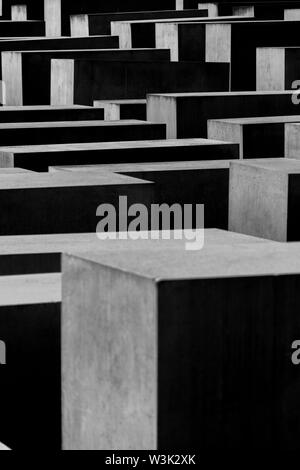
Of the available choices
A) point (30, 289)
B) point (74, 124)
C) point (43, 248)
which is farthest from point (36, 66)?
point (30, 289)

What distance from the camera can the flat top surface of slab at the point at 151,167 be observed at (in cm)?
1200

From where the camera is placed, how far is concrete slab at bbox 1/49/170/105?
20.8 meters

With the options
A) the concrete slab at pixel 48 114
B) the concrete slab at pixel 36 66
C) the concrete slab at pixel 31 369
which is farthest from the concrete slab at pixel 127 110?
the concrete slab at pixel 31 369

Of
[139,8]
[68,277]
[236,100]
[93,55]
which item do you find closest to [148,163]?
[236,100]

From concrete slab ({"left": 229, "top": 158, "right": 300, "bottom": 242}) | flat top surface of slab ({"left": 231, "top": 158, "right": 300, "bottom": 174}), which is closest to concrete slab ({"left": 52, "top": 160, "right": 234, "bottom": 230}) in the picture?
concrete slab ({"left": 229, "top": 158, "right": 300, "bottom": 242})

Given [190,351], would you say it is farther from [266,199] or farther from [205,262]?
[266,199]

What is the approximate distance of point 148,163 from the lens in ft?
41.9

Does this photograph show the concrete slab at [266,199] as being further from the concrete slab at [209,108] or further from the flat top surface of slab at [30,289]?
the concrete slab at [209,108]

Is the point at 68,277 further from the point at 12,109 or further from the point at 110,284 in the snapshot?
the point at 12,109

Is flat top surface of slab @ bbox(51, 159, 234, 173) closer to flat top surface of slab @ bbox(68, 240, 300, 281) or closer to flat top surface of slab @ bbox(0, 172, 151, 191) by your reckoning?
flat top surface of slab @ bbox(0, 172, 151, 191)

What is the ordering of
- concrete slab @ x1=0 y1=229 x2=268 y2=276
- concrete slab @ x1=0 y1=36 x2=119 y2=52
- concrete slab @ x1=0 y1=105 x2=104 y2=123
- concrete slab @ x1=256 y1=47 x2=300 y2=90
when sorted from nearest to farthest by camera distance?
concrete slab @ x1=0 y1=229 x2=268 y2=276
concrete slab @ x1=0 y1=105 x2=104 y2=123
concrete slab @ x1=256 y1=47 x2=300 y2=90
concrete slab @ x1=0 y1=36 x2=119 y2=52

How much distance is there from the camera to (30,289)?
24.3 feet

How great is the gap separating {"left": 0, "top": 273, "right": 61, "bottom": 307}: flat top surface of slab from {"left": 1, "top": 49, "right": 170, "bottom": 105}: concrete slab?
43.4 ft

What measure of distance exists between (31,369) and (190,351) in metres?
2.07
